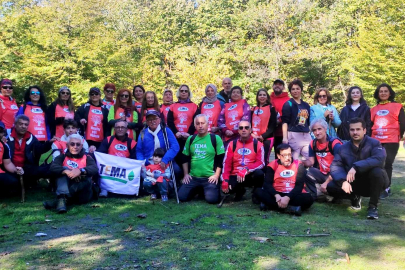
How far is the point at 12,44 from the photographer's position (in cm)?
2252

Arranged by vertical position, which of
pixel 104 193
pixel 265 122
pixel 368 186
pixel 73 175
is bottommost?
pixel 104 193

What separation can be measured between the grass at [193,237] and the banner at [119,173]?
0.45 metres

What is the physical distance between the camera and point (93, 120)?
7.70 m

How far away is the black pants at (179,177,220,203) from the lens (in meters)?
6.49

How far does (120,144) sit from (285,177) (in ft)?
11.0

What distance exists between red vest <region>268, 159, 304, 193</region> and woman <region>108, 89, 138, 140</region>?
334 centimetres

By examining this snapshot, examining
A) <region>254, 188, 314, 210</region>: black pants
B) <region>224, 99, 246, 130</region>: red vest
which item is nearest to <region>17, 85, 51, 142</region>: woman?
<region>224, 99, 246, 130</region>: red vest

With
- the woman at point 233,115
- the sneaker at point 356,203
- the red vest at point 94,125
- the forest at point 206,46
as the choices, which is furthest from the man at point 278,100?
the forest at point 206,46

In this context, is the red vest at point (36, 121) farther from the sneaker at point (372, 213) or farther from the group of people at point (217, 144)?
the sneaker at point (372, 213)

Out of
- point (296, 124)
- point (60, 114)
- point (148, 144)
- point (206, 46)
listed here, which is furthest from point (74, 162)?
point (206, 46)

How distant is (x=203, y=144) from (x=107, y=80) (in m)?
16.8

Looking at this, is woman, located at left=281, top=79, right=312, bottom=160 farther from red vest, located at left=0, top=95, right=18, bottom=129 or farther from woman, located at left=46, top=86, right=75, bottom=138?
red vest, located at left=0, top=95, right=18, bottom=129

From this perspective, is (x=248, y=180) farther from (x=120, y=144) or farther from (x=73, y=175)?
(x=73, y=175)

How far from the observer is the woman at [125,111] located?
7.73 meters
